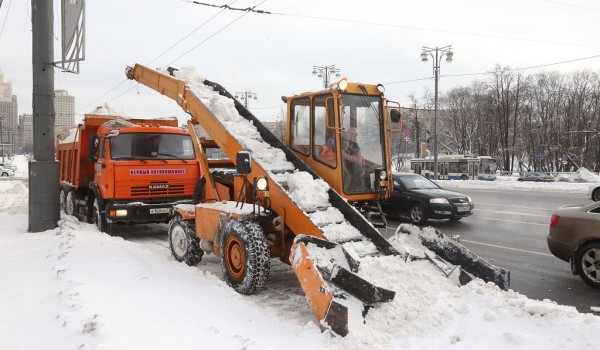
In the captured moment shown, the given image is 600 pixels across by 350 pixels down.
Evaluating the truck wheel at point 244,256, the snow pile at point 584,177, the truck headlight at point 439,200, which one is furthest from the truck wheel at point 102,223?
the snow pile at point 584,177

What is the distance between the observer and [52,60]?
10.6 metres

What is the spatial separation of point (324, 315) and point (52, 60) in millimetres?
9650

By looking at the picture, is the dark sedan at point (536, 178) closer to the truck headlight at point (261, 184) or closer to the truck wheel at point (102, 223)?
the truck wheel at point (102, 223)

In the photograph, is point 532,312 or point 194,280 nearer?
point 532,312

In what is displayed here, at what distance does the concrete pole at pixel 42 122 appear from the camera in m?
10.5

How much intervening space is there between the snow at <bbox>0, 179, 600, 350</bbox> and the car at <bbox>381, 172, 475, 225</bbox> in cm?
734

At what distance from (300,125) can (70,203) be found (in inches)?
354

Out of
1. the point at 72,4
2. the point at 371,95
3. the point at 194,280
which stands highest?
the point at 72,4

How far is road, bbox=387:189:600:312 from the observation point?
6512 millimetres

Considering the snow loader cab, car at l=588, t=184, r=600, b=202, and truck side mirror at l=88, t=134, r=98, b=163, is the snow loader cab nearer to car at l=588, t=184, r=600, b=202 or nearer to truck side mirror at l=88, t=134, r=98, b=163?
truck side mirror at l=88, t=134, r=98, b=163

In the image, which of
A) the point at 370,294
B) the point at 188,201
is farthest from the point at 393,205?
the point at 370,294

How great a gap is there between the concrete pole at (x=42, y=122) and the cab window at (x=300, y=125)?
6.84 metres

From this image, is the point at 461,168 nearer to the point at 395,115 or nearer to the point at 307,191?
the point at 395,115

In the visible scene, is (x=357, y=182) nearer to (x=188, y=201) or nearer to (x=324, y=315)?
(x=324, y=315)
